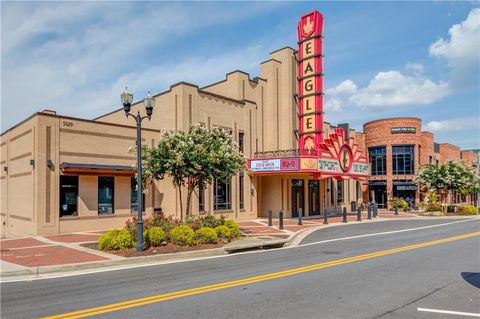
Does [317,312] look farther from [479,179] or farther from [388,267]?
[479,179]

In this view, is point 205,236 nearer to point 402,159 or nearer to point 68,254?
point 68,254

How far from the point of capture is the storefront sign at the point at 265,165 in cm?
2931

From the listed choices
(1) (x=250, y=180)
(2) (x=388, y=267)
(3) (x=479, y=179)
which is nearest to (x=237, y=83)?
(1) (x=250, y=180)

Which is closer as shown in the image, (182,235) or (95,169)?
(182,235)

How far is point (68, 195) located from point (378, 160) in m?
43.2

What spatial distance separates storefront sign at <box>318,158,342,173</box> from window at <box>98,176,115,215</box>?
1520 centimetres

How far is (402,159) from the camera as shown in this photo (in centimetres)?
5141

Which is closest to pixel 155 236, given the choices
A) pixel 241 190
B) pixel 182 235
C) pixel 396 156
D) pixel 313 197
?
pixel 182 235

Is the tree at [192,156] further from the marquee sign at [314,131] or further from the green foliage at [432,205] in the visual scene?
the green foliage at [432,205]

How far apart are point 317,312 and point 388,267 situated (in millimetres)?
5400

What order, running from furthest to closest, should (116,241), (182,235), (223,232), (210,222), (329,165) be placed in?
1. (329,165)
2. (210,222)
3. (223,232)
4. (182,235)
5. (116,241)

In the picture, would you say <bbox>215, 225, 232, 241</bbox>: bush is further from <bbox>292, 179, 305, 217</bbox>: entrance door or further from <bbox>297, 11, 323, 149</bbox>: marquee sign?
<bbox>292, 179, 305, 217</bbox>: entrance door

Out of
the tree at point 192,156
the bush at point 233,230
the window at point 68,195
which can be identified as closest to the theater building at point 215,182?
the window at point 68,195

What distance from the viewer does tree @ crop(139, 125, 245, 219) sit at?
57.8 feet
